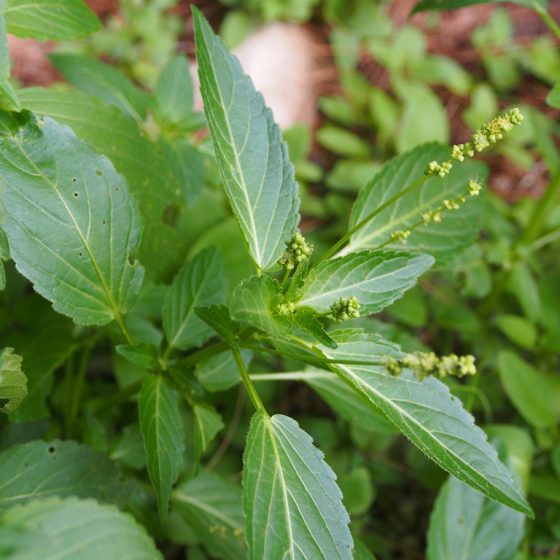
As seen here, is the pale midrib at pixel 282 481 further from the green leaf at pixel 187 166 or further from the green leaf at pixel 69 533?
the green leaf at pixel 187 166

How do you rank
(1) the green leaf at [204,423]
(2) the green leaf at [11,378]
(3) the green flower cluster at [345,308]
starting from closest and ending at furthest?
(3) the green flower cluster at [345,308] < (2) the green leaf at [11,378] < (1) the green leaf at [204,423]

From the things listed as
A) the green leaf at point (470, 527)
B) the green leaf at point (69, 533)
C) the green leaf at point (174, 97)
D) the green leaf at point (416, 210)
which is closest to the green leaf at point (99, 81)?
the green leaf at point (174, 97)

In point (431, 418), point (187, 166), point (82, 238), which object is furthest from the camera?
point (187, 166)

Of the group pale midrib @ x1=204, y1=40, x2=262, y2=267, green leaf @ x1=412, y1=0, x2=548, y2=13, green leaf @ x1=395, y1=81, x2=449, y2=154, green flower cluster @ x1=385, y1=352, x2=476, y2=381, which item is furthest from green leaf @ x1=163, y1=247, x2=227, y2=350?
green leaf @ x1=395, y1=81, x2=449, y2=154

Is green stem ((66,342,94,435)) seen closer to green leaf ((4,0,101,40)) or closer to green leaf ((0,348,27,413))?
green leaf ((0,348,27,413))

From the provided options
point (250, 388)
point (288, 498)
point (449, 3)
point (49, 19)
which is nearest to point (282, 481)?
point (288, 498)

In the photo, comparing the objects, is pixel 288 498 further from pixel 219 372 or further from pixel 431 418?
pixel 219 372

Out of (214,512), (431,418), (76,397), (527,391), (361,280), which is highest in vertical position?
(361,280)
